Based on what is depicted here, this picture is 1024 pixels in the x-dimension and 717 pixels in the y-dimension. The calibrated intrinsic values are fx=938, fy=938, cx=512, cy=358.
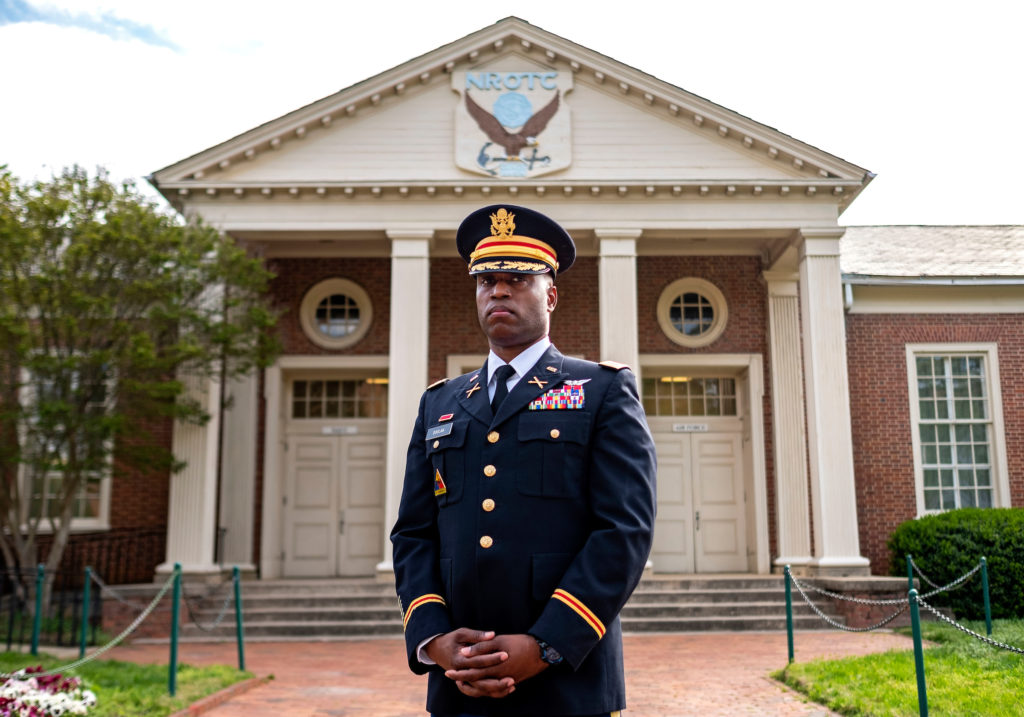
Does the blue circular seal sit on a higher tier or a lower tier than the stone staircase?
higher

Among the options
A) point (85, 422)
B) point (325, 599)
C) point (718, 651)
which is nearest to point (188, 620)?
point (325, 599)

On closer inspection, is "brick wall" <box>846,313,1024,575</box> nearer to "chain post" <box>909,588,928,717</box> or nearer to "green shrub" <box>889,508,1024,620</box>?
"green shrub" <box>889,508,1024,620</box>

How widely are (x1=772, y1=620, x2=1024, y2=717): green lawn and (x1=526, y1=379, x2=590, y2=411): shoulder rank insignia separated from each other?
4.95 metres

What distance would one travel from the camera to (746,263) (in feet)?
56.1

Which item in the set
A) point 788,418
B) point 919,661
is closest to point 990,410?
point 788,418

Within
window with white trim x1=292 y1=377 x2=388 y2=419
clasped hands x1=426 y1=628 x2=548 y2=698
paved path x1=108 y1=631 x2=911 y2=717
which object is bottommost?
paved path x1=108 y1=631 x2=911 y2=717

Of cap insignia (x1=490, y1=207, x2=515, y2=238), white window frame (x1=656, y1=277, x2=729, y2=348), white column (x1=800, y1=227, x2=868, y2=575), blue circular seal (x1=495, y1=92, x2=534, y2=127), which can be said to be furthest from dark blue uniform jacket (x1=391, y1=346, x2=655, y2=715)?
white window frame (x1=656, y1=277, x2=729, y2=348)

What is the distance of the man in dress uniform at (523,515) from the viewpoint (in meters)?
2.60

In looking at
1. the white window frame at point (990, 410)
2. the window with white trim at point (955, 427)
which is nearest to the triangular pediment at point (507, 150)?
the white window frame at point (990, 410)

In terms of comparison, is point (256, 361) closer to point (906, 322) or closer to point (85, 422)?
point (85, 422)

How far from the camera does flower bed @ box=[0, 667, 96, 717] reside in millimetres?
6270

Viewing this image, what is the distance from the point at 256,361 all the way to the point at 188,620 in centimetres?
388

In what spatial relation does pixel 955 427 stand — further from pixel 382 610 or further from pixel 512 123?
pixel 382 610

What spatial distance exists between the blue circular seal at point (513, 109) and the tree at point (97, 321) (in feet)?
14.9
